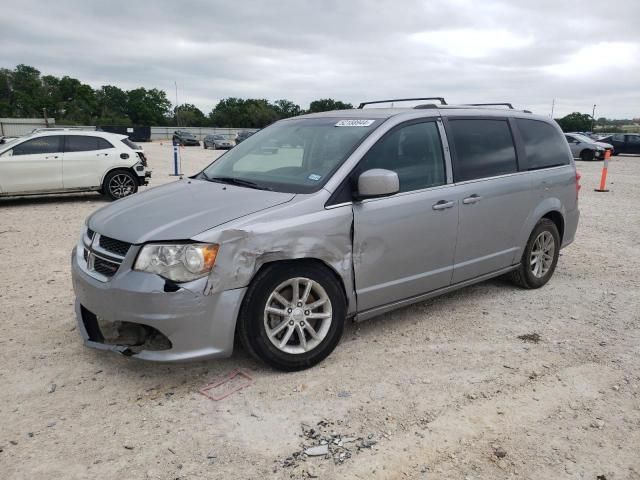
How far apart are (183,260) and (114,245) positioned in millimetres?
576

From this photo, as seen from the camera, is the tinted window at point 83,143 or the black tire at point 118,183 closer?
the tinted window at point 83,143

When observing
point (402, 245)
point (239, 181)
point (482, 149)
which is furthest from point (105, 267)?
point (482, 149)

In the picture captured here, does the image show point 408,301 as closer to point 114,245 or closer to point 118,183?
point 114,245

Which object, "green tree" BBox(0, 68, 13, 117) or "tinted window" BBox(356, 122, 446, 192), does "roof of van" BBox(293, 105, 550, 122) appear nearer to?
"tinted window" BBox(356, 122, 446, 192)

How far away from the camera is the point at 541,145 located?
17.2 feet

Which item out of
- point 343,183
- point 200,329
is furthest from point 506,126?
point 200,329

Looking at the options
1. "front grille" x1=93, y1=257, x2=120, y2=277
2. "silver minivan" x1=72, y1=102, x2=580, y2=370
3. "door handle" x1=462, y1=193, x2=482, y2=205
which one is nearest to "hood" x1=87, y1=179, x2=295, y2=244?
"silver minivan" x1=72, y1=102, x2=580, y2=370

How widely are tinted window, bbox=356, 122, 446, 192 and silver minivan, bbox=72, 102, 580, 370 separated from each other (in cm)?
1

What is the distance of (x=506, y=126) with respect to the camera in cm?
490

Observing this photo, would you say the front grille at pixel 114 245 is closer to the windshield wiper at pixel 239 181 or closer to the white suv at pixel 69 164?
the windshield wiper at pixel 239 181

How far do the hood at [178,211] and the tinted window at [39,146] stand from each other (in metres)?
8.00

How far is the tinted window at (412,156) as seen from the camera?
3.83m

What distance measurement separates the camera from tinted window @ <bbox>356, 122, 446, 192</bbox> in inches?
151

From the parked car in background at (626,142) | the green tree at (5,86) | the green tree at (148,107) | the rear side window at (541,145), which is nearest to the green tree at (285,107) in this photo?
the green tree at (148,107)
